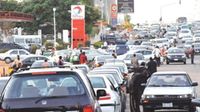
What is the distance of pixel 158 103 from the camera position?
20.3 m

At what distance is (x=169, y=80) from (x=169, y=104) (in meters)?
1.91

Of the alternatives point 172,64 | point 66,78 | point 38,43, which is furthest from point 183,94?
point 38,43

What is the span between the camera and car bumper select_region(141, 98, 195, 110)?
2008 cm

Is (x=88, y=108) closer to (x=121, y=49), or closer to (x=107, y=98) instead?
(x=107, y=98)

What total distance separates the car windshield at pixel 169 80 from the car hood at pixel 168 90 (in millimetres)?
409

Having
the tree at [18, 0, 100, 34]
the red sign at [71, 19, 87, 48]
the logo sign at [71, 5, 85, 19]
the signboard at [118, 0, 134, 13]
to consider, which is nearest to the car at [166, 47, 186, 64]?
the red sign at [71, 19, 87, 48]

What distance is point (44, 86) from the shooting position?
10.5 meters

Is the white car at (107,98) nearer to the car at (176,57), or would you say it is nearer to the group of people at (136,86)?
the group of people at (136,86)

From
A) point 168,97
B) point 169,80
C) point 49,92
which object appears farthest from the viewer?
point 169,80

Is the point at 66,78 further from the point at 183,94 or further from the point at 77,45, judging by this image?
the point at 77,45

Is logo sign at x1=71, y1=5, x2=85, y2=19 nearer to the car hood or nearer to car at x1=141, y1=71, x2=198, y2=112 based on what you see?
car at x1=141, y1=71, x2=198, y2=112

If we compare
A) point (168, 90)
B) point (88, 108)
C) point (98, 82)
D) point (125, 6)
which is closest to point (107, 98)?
point (98, 82)

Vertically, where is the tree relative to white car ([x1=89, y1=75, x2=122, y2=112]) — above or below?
above

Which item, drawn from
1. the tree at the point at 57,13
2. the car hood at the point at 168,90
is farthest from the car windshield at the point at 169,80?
the tree at the point at 57,13
